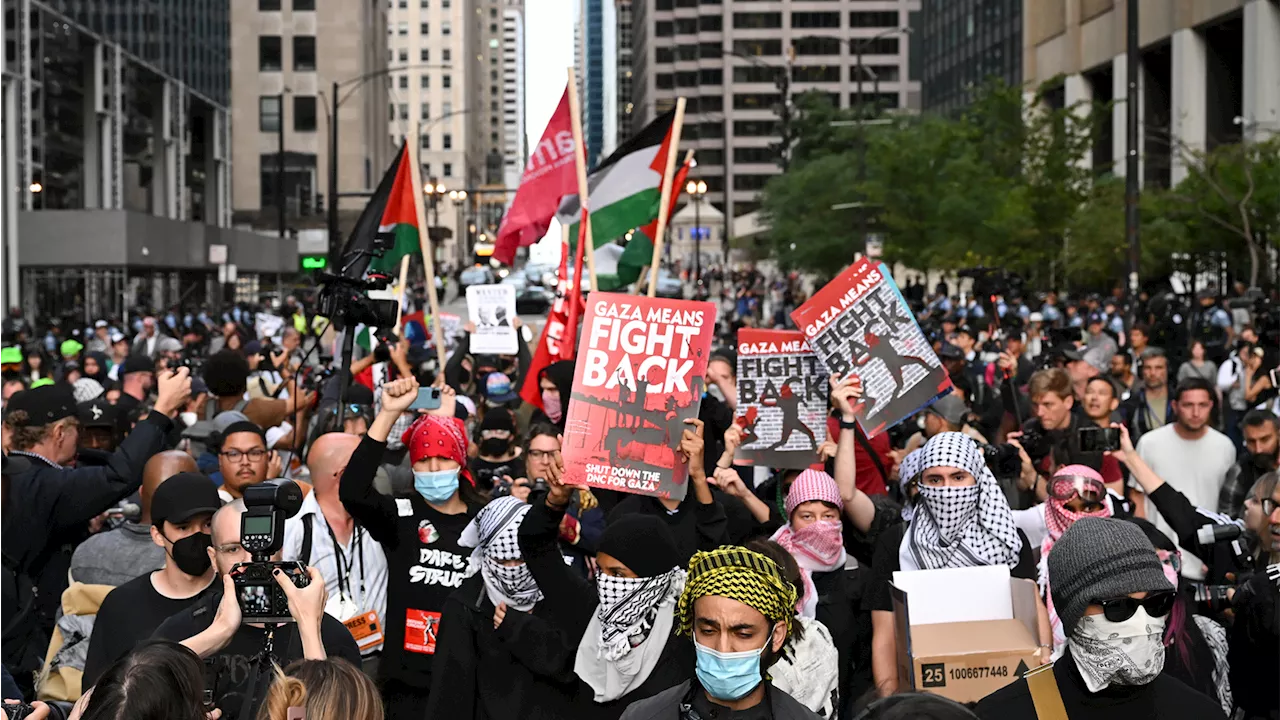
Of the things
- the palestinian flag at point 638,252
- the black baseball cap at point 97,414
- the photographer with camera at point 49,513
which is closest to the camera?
the photographer with camera at point 49,513

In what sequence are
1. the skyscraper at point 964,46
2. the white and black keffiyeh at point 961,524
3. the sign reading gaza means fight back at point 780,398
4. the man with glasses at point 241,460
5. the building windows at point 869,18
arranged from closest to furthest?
the white and black keffiyeh at point 961,524, the man with glasses at point 241,460, the sign reading gaza means fight back at point 780,398, the skyscraper at point 964,46, the building windows at point 869,18

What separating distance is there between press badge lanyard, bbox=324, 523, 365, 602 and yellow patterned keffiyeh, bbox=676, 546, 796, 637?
225 centimetres

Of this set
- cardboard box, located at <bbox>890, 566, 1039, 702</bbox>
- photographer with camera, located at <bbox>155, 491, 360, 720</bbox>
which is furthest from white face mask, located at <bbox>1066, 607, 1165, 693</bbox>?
photographer with camera, located at <bbox>155, 491, 360, 720</bbox>

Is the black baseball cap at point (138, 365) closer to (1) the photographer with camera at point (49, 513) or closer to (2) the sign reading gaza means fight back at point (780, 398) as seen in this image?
(1) the photographer with camera at point (49, 513)

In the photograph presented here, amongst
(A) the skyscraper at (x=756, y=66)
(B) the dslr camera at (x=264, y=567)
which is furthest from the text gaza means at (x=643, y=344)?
(A) the skyscraper at (x=756, y=66)

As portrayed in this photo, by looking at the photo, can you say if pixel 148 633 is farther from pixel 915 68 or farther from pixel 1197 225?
pixel 915 68

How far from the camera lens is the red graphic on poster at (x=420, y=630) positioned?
6762 millimetres

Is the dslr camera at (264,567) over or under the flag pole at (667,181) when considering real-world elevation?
under

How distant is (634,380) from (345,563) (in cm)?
162

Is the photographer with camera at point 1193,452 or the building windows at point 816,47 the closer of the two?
the photographer with camera at point 1193,452

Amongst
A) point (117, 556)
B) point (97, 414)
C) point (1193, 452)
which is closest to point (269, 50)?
point (97, 414)

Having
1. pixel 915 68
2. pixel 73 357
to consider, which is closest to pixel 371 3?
pixel 915 68

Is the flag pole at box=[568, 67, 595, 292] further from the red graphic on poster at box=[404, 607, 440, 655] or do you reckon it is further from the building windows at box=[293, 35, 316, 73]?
the building windows at box=[293, 35, 316, 73]

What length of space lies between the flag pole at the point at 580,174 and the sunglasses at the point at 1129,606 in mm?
6756
